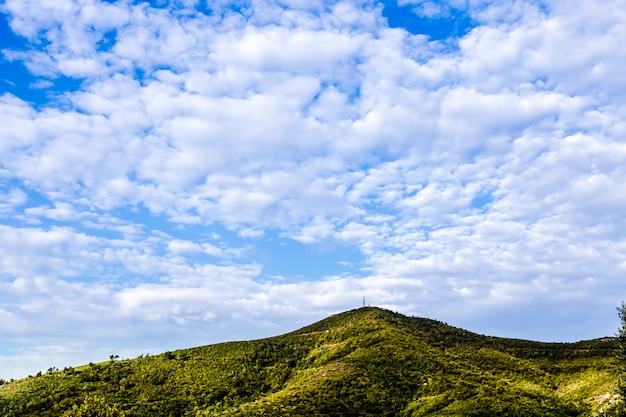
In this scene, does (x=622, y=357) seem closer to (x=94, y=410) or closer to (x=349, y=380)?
(x=349, y=380)

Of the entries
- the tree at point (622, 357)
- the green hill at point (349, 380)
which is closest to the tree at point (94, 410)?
the green hill at point (349, 380)

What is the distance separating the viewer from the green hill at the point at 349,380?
240 feet

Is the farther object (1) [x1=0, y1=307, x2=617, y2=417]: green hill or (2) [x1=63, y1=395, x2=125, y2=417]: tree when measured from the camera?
(2) [x1=63, y1=395, x2=125, y2=417]: tree

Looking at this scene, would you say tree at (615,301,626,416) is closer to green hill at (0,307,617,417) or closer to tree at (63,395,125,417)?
green hill at (0,307,617,417)

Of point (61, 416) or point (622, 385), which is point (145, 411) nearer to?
point (61, 416)

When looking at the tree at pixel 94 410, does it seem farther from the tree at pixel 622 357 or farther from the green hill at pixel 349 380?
the tree at pixel 622 357

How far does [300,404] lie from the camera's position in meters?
72.7

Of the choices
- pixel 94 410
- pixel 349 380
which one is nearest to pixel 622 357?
pixel 349 380

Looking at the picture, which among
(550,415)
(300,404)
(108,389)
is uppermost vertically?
(108,389)

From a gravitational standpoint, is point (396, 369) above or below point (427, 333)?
below

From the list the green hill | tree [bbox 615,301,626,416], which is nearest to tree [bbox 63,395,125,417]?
the green hill

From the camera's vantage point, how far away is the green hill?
7300 centimetres

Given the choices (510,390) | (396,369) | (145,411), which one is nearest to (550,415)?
(510,390)

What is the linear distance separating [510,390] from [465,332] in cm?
3525
